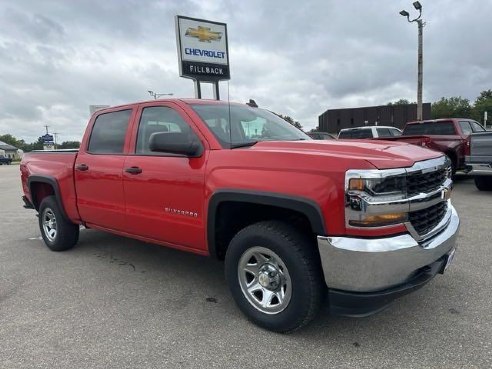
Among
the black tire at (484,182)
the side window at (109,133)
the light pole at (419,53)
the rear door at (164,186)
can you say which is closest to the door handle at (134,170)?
the rear door at (164,186)

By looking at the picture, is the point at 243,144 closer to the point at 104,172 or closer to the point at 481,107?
the point at 104,172

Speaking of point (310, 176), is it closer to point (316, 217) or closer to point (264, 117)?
point (316, 217)

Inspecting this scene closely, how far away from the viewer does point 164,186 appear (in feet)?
12.6

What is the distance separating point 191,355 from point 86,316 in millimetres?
1178

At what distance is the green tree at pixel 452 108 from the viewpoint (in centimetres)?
8921

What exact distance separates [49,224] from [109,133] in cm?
198

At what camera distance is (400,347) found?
116 inches

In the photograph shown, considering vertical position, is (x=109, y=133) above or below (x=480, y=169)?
above

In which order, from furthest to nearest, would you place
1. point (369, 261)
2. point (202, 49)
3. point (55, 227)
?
point (202, 49) < point (55, 227) < point (369, 261)

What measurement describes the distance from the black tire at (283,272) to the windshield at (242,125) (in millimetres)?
874

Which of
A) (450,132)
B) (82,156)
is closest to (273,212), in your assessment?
(82,156)

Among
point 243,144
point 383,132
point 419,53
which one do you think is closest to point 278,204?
point 243,144

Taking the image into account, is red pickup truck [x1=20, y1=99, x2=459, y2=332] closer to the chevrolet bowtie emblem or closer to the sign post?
the sign post

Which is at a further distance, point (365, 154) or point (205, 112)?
point (205, 112)
